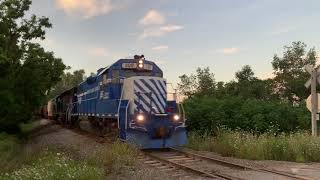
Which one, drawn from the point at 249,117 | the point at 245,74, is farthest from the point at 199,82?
the point at 249,117

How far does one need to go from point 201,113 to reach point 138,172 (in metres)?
10.5

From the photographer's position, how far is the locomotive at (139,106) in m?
Answer: 17.0

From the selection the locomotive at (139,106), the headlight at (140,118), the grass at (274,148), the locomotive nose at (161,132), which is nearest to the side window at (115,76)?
the locomotive at (139,106)

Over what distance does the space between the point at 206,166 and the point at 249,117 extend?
25.7ft

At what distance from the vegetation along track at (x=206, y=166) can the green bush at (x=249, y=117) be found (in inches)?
175

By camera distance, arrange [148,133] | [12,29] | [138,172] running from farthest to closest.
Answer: [12,29]
[148,133]
[138,172]

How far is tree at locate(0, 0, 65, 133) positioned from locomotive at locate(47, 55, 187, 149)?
736cm

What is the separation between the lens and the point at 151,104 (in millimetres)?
17953

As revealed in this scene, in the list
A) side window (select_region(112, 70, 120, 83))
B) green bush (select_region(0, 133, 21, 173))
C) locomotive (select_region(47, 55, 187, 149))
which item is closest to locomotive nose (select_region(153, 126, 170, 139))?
locomotive (select_region(47, 55, 187, 149))

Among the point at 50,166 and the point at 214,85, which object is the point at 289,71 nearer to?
the point at 214,85

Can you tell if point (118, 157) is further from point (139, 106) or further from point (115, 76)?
point (115, 76)

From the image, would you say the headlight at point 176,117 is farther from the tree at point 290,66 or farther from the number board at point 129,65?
the tree at point 290,66

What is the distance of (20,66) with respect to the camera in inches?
1118

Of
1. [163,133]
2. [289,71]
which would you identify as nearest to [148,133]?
[163,133]
